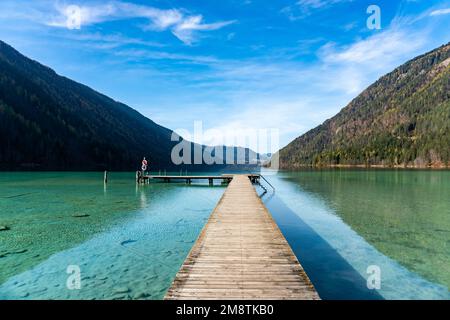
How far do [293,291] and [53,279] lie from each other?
805 centimetres

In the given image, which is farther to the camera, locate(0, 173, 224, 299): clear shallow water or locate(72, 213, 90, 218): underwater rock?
locate(72, 213, 90, 218): underwater rock

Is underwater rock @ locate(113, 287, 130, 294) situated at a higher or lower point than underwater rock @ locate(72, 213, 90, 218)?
lower

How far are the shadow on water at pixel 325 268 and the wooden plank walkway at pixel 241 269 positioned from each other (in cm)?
175

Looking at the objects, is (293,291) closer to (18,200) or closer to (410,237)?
(410,237)

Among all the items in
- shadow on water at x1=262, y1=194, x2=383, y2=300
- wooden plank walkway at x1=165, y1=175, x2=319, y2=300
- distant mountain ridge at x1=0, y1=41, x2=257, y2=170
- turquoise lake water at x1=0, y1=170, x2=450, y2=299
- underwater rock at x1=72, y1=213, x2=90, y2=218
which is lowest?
shadow on water at x1=262, y1=194, x2=383, y2=300

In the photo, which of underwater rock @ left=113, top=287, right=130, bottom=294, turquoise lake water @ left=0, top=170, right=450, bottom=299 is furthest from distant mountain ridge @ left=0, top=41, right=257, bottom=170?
underwater rock @ left=113, top=287, right=130, bottom=294

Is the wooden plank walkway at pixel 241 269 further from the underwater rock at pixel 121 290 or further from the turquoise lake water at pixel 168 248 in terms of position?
the underwater rock at pixel 121 290

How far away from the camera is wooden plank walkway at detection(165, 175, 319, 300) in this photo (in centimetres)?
630

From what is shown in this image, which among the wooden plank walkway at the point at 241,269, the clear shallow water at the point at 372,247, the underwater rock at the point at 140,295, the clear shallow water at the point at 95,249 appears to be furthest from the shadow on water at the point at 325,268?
the underwater rock at the point at 140,295

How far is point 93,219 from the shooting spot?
20031 mm

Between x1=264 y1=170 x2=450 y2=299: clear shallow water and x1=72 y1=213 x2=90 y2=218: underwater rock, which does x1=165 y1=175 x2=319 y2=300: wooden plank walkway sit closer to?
x1=264 y1=170 x2=450 y2=299: clear shallow water

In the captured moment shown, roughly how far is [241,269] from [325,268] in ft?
16.5

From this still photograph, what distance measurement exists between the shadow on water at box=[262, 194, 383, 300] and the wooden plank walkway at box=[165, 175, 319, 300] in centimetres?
175
